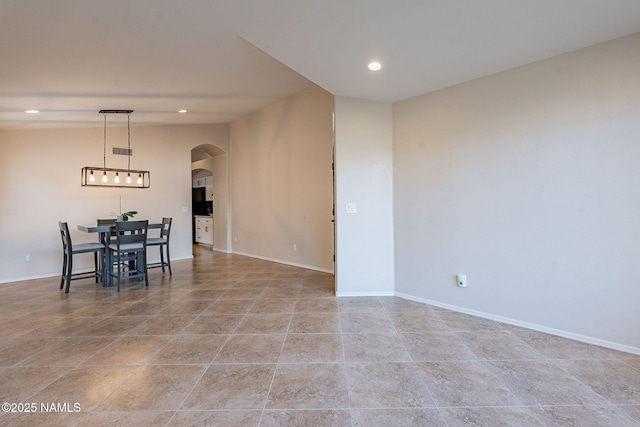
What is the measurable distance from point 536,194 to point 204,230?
8.49 metres

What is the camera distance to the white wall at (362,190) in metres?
3.73

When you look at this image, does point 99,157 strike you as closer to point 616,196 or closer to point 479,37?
point 479,37

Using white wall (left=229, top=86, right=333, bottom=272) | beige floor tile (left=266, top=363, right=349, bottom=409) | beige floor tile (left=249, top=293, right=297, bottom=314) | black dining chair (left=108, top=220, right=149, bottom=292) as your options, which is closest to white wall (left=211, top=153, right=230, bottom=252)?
white wall (left=229, top=86, right=333, bottom=272)

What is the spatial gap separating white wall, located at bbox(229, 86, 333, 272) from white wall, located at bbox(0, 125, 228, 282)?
1500mm

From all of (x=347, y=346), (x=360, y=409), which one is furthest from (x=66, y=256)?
(x=360, y=409)

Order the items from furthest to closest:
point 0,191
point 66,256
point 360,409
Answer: point 0,191, point 66,256, point 360,409

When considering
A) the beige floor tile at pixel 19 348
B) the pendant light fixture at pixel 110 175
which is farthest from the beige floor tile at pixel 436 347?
the pendant light fixture at pixel 110 175

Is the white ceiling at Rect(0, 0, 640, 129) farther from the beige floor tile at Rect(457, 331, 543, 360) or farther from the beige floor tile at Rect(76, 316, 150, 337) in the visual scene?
the beige floor tile at Rect(76, 316, 150, 337)

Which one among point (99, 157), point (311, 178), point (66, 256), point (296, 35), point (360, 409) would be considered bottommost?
point (360, 409)

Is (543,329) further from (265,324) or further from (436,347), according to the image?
(265,324)

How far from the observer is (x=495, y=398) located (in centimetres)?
174

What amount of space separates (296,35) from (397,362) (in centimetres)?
272

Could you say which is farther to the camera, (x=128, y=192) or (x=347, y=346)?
(x=128, y=192)

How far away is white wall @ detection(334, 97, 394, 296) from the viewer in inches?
147
